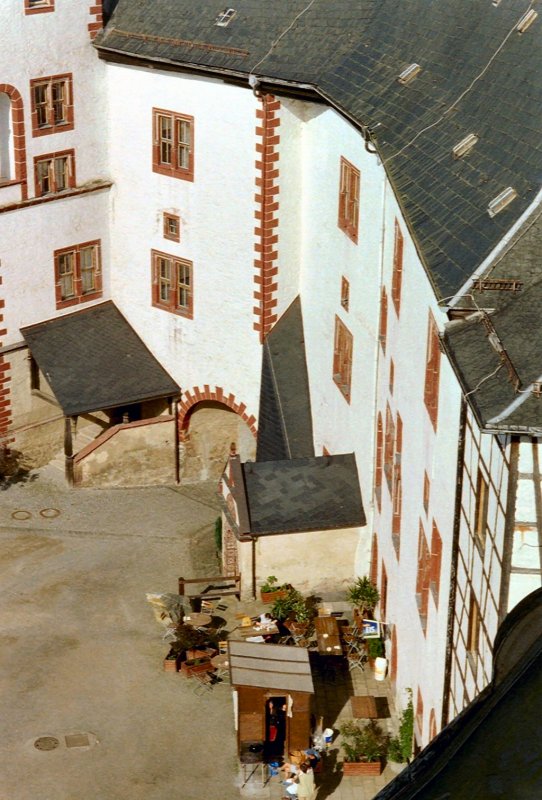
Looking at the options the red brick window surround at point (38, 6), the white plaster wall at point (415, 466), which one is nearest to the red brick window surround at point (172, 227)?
the red brick window surround at point (38, 6)

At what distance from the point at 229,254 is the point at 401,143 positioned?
11.4m

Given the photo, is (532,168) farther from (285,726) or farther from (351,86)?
(285,726)

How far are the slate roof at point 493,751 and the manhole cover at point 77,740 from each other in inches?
1036

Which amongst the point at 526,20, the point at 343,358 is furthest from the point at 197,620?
the point at 526,20

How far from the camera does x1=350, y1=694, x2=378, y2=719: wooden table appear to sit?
29.3 metres

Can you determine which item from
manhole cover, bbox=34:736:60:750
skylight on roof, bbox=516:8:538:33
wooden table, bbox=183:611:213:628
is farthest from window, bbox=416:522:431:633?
skylight on roof, bbox=516:8:538:33

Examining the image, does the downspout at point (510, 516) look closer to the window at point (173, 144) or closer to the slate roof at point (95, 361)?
the window at point (173, 144)

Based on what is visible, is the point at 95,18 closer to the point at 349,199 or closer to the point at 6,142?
the point at 6,142

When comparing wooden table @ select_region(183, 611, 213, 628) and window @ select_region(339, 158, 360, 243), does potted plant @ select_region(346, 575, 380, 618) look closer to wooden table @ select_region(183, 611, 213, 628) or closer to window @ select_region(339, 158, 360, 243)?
wooden table @ select_region(183, 611, 213, 628)

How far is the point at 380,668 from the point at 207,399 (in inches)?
439

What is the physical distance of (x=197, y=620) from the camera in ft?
107

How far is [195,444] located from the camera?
40.5 m

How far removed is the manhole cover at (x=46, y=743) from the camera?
28875mm

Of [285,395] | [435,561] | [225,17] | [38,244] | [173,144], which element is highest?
[225,17]
